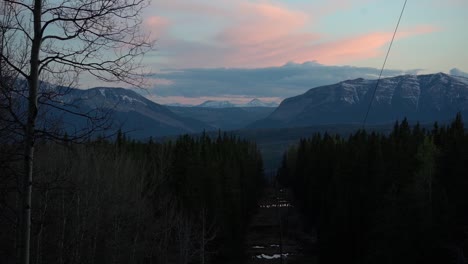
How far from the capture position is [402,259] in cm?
3431

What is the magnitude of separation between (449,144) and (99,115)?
36763mm

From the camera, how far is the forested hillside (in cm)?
2386

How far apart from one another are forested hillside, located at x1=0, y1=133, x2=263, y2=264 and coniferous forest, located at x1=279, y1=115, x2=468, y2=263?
10.3 meters

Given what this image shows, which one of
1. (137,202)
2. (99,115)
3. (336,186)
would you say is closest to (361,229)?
(336,186)

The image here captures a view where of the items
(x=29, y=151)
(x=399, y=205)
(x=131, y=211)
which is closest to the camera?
(x=29, y=151)

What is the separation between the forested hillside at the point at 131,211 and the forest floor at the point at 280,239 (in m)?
5.01

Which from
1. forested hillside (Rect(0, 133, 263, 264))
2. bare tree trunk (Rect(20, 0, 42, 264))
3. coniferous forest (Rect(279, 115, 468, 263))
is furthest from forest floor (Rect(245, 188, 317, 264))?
bare tree trunk (Rect(20, 0, 42, 264))

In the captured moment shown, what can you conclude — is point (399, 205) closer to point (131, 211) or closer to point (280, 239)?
point (131, 211)

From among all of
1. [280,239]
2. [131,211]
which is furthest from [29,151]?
[280,239]

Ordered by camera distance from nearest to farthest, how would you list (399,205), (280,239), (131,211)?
(399,205)
(131,211)
(280,239)

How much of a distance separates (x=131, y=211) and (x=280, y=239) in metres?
23.5

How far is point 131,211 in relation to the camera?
3588 cm

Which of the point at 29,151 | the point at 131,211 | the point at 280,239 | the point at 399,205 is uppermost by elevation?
the point at 29,151

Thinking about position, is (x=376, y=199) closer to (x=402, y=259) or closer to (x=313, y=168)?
(x=402, y=259)
